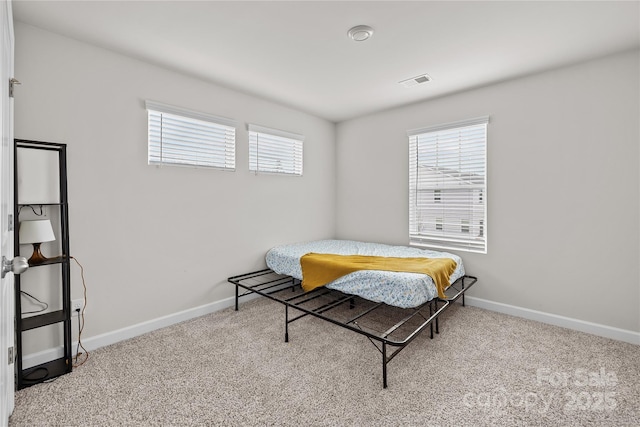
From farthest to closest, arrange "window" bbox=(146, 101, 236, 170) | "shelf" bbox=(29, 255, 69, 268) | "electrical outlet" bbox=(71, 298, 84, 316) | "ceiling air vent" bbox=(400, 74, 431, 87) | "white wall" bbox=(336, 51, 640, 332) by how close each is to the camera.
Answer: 1. "ceiling air vent" bbox=(400, 74, 431, 87)
2. "window" bbox=(146, 101, 236, 170)
3. "white wall" bbox=(336, 51, 640, 332)
4. "electrical outlet" bbox=(71, 298, 84, 316)
5. "shelf" bbox=(29, 255, 69, 268)

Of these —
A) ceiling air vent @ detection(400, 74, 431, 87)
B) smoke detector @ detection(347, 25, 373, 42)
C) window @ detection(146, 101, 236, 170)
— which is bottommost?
window @ detection(146, 101, 236, 170)

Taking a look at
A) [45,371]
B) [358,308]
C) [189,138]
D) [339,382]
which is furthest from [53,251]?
[358,308]

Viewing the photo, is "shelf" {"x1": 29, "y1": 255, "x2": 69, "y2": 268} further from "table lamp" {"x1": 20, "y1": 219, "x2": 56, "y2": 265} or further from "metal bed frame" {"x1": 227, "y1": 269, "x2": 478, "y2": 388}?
"metal bed frame" {"x1": 227, "y1": 269, "x2": 478, "y2": 388}

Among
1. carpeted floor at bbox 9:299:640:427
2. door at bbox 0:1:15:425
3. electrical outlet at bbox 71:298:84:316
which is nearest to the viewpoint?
door at bbox 0:1:15:425

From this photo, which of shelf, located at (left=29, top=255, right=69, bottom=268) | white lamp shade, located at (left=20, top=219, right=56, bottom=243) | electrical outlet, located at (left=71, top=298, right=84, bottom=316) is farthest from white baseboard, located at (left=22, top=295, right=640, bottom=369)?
white lamp shade, located at (left=20, top=219, right=56, bottom=243)

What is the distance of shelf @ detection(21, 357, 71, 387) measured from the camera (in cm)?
190

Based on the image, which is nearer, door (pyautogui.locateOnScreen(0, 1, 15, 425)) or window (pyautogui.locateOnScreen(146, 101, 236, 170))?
door (pyautogui.locateOnScreen(0, 1, 15, 425))

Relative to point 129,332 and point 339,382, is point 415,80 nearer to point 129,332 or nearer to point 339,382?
point 339,382

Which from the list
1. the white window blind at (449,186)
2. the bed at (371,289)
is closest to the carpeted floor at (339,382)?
the bed at (371,289)

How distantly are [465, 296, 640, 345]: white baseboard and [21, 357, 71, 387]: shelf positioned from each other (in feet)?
11.9

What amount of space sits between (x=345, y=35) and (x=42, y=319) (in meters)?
2.90

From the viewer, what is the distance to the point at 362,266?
265 centimetres

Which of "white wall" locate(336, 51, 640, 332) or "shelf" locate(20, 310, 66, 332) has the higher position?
"white wall" locate(336, 51, 640, 332)

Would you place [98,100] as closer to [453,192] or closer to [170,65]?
[170,65]
